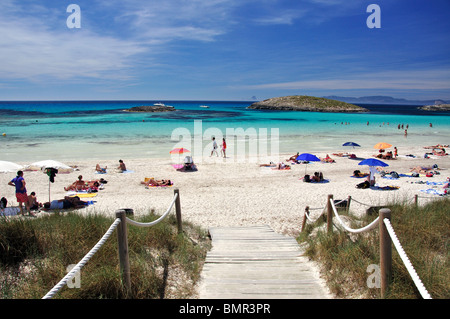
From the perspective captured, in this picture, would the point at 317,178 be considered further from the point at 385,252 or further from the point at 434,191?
the point at 385,252

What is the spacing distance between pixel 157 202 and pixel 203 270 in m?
7.77

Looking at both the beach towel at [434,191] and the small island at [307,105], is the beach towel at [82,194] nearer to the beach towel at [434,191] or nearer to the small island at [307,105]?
the beach towel at [434,191]

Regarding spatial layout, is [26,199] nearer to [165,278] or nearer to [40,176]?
[40,176]

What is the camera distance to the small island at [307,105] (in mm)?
106625

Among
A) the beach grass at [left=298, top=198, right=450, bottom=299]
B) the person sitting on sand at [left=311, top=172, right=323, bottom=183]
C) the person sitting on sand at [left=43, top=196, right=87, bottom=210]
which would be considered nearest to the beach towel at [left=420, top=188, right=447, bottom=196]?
the person sitting on sand at [left=311, top=172, right=323, bottom=183]

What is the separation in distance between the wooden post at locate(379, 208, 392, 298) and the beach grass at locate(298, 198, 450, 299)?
0.08 meters

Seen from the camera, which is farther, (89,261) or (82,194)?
(82,194)

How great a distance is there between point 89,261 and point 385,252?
12.5ft

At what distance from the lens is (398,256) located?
151 inches

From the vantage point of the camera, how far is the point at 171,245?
18.5 ft

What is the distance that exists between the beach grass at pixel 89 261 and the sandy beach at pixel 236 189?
4222mm

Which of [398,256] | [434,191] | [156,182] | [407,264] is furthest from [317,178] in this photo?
[407,264]

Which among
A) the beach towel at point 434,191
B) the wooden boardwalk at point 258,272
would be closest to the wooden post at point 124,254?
the wooden boardwalk at point 258,272

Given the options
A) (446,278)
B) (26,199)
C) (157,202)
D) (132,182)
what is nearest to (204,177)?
(132,182)
